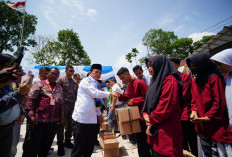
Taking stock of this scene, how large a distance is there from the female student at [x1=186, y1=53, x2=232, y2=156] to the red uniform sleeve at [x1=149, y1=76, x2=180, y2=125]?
574 millimetres

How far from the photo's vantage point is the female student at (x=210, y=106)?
5.07 feet

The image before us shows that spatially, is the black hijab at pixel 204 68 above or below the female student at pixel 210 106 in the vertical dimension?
above

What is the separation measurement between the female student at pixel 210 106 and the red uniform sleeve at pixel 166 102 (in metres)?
0.57

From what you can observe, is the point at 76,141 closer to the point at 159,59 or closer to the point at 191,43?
the point at 159,59

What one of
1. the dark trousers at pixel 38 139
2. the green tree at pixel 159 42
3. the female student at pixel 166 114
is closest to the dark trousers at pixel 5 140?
the dark trousers at pixel 38 139

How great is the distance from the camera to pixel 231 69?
1.53 meters

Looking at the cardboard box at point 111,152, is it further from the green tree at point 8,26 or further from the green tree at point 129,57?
the green tree at point 129,57

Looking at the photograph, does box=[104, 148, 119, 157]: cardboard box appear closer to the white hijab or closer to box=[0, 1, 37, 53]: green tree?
the white hijab

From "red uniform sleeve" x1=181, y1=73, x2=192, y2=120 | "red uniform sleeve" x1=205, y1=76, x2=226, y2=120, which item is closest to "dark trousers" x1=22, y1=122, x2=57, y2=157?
"red uniform sleeve" x1=181, y1=73, x2=192, y2=120

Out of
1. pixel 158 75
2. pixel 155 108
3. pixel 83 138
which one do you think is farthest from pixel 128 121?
pixel 158 75

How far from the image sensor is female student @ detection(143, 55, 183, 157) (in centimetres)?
141

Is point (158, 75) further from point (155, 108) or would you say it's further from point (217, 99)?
point (217, 99)

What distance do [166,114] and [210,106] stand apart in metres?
0.78

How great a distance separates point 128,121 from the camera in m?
2.18
